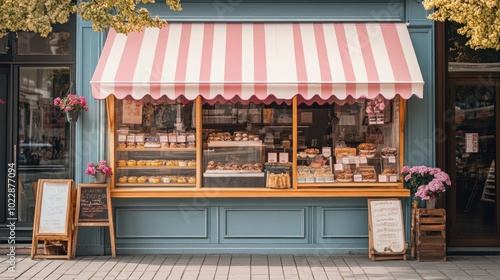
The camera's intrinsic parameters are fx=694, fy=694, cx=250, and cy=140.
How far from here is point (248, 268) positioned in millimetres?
9680

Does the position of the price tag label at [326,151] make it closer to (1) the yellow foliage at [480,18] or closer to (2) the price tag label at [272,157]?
(2) the price tag label at [272,157]

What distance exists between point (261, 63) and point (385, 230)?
3068 millimetres

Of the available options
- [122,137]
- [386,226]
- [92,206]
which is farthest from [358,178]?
[92,206]

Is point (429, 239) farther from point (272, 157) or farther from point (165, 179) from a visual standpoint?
point (165, 179)

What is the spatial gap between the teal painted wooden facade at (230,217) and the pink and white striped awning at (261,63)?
732mm

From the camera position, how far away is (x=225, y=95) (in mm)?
9875

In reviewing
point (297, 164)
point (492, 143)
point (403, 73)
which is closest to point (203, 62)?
point (297, 164)

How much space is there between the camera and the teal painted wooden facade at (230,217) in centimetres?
1067

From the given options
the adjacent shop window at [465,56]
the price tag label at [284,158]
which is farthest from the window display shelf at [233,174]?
the adjacent shop window at [465,56]

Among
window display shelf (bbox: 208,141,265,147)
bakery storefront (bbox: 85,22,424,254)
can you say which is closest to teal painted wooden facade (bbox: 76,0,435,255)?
bakery storefront (bbox: 85,22,424,254)

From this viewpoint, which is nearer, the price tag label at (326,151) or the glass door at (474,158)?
the price tag label at (326,151)

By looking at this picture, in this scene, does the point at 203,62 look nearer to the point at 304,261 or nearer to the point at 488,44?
the point at 304,261

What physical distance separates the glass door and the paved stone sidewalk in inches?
39.0

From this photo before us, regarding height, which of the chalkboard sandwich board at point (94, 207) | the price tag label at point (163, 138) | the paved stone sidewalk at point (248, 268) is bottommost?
the paved stone sidewalk at point (248, 268)
